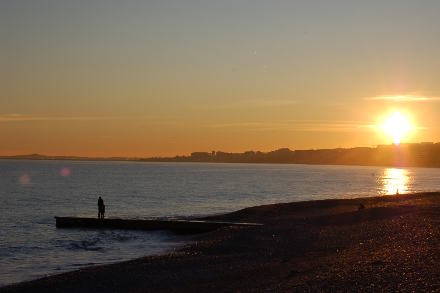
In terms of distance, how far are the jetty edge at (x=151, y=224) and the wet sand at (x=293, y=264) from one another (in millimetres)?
5441

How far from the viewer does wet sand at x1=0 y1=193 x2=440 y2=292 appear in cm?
1773

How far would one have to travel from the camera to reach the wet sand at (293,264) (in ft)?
58.2

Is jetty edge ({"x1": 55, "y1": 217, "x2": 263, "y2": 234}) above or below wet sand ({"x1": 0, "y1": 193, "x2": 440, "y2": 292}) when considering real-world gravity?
below

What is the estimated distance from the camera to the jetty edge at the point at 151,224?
138ft

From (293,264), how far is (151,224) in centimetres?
2319

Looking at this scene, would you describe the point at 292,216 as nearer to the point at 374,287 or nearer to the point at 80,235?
the point at 80,235

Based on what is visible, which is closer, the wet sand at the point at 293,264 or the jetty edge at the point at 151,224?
the wet sand at the point at 293,264

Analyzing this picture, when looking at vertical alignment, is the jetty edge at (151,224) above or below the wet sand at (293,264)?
below

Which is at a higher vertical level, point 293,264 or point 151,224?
point 293,264

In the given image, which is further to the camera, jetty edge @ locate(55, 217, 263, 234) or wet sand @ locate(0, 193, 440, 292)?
jetty edge @ locate(55, 217, 263, 234)

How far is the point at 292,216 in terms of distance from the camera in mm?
46625

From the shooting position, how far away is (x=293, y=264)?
2225 centimetres

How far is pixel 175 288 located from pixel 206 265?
4707 mm

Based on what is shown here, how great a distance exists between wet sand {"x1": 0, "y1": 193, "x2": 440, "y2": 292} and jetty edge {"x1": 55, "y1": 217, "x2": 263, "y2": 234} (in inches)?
214
